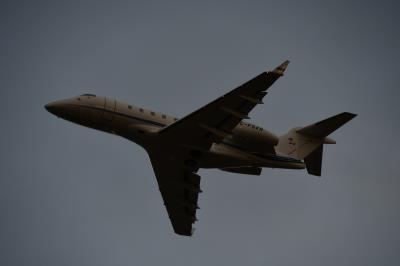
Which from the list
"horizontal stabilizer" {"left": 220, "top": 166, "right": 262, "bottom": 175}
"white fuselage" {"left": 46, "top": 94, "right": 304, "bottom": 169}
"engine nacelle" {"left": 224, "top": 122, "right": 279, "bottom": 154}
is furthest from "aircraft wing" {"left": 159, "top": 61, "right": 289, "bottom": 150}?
"horizontal stabilizer" {"left": 220, "top": 166, "right": 262, "bottom": 175}

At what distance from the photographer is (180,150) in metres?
26.8

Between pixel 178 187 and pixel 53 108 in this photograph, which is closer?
pixel 53 108

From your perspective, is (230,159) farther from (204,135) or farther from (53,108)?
(53,108)

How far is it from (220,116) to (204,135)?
5.41 ft

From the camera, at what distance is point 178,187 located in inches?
1185

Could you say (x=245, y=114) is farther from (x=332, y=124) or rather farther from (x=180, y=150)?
(x=332, y=124)

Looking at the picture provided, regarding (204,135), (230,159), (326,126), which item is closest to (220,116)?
(204,135)

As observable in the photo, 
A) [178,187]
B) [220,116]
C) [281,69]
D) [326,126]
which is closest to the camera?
[281,69]

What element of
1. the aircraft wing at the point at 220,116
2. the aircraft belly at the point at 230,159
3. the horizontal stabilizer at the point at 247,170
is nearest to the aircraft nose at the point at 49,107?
the aircraft wing at the point at 220,116

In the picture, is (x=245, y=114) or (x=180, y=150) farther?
(x=180, y=150)

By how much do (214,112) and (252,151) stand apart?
4.12m

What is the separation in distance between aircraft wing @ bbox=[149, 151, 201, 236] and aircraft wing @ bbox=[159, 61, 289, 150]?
5.92 ft

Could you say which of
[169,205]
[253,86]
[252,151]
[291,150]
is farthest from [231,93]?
[169,205]

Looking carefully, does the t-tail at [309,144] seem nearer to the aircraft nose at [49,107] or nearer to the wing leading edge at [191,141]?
the wing leading edge at [191,141]
